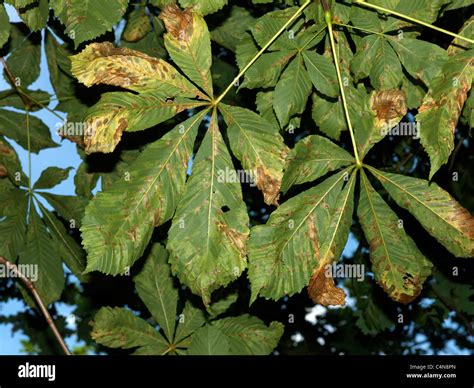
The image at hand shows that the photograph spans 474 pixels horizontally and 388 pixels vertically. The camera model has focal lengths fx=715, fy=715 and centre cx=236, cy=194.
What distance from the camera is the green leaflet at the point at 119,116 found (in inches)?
92.5

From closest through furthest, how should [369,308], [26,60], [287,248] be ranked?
[287,248]
[26,60]
[369,308]

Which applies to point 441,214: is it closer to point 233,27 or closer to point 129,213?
point 129,213

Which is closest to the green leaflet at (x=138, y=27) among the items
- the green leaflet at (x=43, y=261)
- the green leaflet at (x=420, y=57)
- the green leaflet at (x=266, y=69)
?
the green leaflet at (x=43, y=261)

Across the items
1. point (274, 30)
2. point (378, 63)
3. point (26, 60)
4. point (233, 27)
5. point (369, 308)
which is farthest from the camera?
point (369, 308)

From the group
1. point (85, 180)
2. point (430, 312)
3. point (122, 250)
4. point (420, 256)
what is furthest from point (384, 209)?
point (430, 312)

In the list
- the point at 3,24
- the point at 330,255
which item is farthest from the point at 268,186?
the point at 3,24

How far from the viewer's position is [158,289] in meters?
3.43

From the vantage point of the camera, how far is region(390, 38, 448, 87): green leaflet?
8.61 feet

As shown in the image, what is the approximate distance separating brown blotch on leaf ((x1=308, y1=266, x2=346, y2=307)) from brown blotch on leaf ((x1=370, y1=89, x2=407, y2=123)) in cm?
58

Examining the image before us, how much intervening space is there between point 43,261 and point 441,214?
210cm

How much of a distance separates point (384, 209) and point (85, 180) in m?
1.87

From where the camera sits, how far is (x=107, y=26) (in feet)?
8.55

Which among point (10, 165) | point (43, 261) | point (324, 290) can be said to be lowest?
point (324, 290)

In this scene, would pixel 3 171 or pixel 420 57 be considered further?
pixel 3 171
